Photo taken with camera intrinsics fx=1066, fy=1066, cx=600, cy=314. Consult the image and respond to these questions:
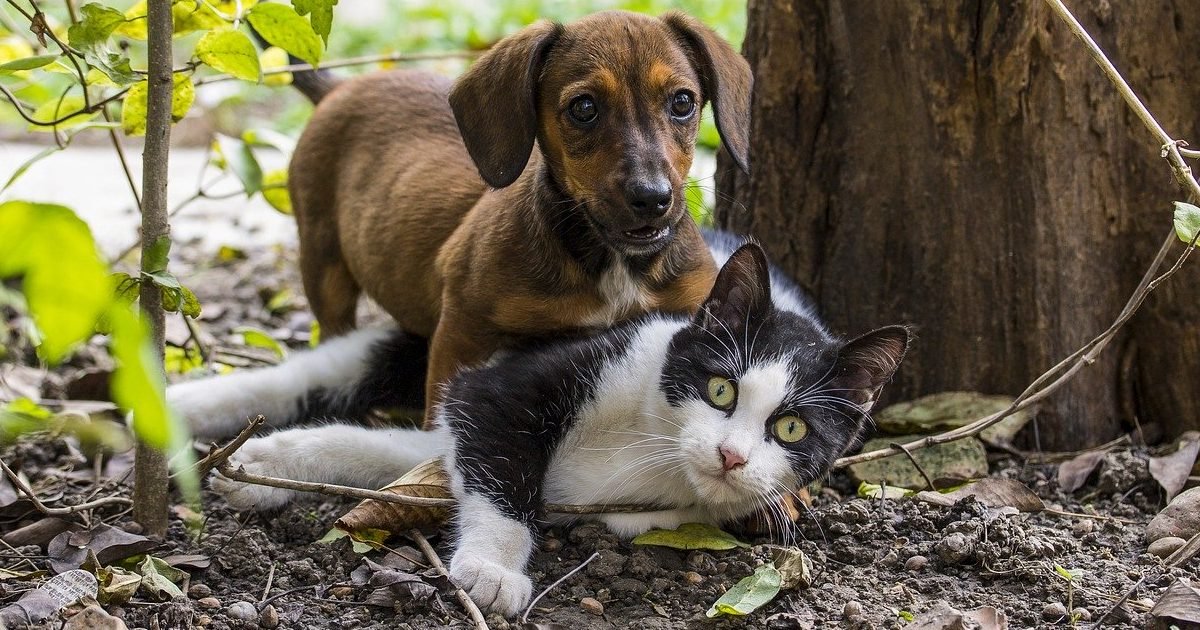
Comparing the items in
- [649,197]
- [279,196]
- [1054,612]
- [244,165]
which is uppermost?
[649,197]

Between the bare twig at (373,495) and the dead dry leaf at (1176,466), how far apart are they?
1456 millimetres

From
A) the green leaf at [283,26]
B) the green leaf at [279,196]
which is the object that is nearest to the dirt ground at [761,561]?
the green leaf at [283,26]

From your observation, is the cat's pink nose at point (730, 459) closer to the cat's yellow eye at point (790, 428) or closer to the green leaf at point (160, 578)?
the cat's yellow eye at point (790, 428)

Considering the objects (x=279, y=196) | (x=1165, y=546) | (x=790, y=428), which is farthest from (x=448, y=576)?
(x=279, y=196)

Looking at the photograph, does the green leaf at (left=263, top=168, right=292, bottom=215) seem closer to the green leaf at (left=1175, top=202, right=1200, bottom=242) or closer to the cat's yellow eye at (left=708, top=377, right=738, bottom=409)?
the cat's yellow eye at (left=708, top=377, right=738, bottom=409)

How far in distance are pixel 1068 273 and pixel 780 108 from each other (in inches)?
41.2

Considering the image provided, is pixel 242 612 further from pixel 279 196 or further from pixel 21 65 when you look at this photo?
pixel 279 196

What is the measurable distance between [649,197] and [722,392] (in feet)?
1.76

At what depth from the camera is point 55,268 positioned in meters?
0.66

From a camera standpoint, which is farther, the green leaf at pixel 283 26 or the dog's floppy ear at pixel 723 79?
the dog's floppy ear at pixel 723 79

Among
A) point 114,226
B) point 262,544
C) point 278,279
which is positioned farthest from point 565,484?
point 114,226

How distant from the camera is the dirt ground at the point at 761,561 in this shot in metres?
2.37

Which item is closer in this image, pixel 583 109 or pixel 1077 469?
pixel 583 109

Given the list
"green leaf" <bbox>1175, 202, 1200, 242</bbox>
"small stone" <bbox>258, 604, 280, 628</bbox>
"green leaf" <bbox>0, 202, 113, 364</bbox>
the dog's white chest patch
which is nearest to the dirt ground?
"small stone" <bbox>258, 604, 280, 628</bbox>
